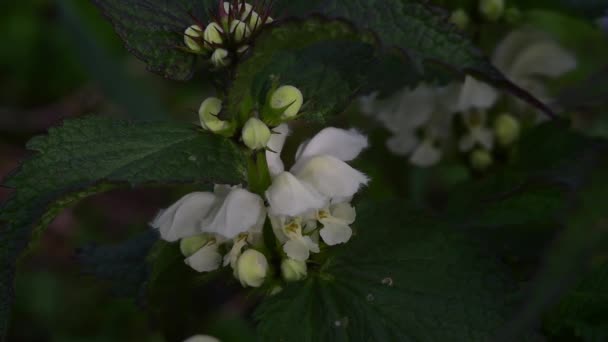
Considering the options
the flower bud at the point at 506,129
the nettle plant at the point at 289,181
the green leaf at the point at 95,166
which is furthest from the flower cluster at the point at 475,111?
the green leaf at the point at 95,166

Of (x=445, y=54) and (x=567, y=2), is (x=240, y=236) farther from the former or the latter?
(x=567, y=2)

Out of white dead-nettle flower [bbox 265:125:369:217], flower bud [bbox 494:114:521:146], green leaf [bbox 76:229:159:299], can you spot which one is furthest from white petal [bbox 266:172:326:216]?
flower bud [bbox 494:114:521:146]

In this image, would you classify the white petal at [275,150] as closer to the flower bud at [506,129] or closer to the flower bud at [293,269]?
the flower bud at [293,269]

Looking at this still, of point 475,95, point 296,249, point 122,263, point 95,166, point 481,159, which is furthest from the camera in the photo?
point 481,159

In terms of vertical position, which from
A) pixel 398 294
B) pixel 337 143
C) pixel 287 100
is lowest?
pixel 398 294

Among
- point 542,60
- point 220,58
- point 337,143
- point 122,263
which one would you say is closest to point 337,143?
point 337,143

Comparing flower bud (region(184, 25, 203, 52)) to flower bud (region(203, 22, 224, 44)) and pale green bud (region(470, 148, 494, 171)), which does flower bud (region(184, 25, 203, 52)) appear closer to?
flower bud (region(203, 22, 224, 44))

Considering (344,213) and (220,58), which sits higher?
(220,58)

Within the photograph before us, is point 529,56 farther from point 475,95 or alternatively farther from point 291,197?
point 291,197
